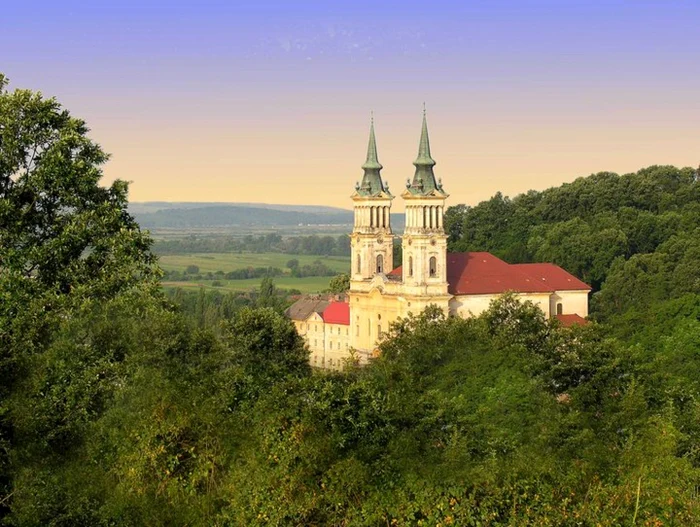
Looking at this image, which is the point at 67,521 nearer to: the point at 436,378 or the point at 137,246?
the point at 137,246

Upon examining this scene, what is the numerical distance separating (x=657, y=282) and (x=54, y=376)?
71.4 meters

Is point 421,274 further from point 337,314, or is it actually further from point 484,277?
point 337,314

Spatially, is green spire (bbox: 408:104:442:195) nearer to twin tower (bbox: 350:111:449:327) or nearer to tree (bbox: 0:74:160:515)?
twin tower (bbox: 350:111:449:327)

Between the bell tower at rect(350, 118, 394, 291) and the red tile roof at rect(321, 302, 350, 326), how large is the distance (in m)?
10.6

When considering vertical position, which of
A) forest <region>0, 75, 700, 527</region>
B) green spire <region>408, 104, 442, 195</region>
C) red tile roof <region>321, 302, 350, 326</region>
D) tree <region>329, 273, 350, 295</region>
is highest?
green spire <region>408, 104, 442, 195</region>

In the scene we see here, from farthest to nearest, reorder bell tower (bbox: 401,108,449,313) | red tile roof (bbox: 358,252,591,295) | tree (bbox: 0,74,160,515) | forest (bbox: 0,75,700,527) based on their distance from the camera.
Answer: red tile roof (bbox: 358,252,591,295), bell tower (bbox: 401,108,449,313), tree (bbox: 0,74,160,515), forest (bbox: 0,75,700,527)

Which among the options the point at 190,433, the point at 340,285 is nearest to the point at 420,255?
the point at 340,285

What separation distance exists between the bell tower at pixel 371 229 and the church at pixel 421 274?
72 mm

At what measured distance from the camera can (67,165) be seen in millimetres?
28031

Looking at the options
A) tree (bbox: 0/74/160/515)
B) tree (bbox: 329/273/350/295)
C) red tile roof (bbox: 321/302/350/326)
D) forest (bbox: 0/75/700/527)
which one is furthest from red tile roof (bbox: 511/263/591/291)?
tree (bbox: 0/74/160/515)

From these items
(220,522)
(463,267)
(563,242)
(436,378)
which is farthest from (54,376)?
(563,242)

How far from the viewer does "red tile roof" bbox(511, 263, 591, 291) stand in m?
89.6

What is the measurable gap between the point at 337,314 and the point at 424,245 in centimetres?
2205

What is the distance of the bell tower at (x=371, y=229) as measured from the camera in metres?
90.4
